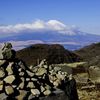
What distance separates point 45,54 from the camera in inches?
1523

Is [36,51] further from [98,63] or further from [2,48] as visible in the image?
[2,48]

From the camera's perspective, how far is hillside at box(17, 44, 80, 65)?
37.8 meters

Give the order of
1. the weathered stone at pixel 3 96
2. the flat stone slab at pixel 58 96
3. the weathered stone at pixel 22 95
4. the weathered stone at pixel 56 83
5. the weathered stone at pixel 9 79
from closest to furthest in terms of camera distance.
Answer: the weathered stone at pixel 3 96
the weathered stone at pixel 22 95
the weathered stone at pixel 9 79
the flat stone slab at pixel 58 96
the weathered stone at pixel 56 83

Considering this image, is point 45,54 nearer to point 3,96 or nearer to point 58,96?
point 58,96

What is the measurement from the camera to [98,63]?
121 feet

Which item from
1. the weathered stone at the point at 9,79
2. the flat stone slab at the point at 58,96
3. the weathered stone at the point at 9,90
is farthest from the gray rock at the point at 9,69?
the flat stone slab at the point at 58,96

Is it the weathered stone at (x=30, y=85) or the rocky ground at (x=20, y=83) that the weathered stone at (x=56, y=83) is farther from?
the weathered stone at (x=30, y=85)

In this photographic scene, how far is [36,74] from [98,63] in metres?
25.9

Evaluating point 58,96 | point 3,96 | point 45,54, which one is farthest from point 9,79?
point 45,54

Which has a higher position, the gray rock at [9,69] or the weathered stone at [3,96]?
the gray rock at [9,69]

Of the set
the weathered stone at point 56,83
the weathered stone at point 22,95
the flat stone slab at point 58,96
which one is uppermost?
the weathered stone at point 22,95

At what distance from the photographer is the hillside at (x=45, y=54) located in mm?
37844

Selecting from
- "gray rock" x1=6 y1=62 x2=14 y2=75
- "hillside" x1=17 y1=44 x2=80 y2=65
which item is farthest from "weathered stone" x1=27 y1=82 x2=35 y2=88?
"hillside" x1=17 y1=44 x2=80 y2=65

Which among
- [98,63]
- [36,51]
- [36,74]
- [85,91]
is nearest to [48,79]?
[36,74]
